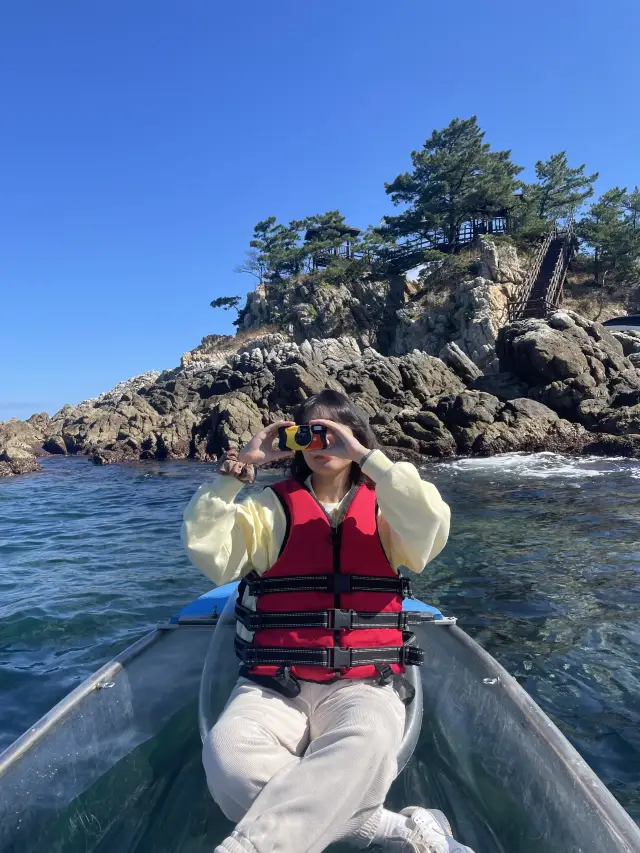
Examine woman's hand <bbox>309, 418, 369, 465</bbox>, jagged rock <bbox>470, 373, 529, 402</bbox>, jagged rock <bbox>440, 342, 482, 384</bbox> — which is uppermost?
jagged rock <bbox>440, 342, 482, 384</bbox>

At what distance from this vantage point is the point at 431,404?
2192 cm

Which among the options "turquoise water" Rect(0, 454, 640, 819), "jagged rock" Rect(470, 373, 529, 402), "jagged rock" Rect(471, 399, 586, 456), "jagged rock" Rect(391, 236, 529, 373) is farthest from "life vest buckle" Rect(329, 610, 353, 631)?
"jagged rock" Rect(391, 236, 529, 373)

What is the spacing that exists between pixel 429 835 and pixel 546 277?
3887 cm

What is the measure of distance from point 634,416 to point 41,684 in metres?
19.3

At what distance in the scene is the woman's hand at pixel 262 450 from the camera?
8.45 ft

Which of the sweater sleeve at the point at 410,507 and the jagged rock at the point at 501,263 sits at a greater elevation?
the jagged rock at the point at 501,263

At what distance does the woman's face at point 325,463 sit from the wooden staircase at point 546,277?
103 ft

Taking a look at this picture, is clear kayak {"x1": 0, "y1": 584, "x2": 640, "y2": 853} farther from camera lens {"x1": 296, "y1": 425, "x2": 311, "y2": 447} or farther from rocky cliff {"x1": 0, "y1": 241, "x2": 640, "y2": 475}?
rocky cliff {"x1": 0, "y1": 241, "x2": 640, "y2": 475}

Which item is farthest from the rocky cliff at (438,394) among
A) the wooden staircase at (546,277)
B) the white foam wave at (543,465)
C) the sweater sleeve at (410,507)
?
the sweater sleeve at (410,507)

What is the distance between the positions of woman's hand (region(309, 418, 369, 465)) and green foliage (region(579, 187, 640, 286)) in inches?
1597

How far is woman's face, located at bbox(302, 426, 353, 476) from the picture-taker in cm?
267

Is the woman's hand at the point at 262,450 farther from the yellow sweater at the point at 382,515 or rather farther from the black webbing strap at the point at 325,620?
the black webbing strap at the point at 325,620

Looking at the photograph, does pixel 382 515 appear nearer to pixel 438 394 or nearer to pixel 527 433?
pixel 527 433

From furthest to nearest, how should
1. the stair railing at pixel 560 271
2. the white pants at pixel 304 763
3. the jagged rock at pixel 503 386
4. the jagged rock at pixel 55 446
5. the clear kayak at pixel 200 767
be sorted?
the stair railing at pixel 560 271
the jagged rock at pixel 55 446
the jagged rock at pixel 503 386
the clear kayak at pixel 200 767
the white pants at pixel 304 763
